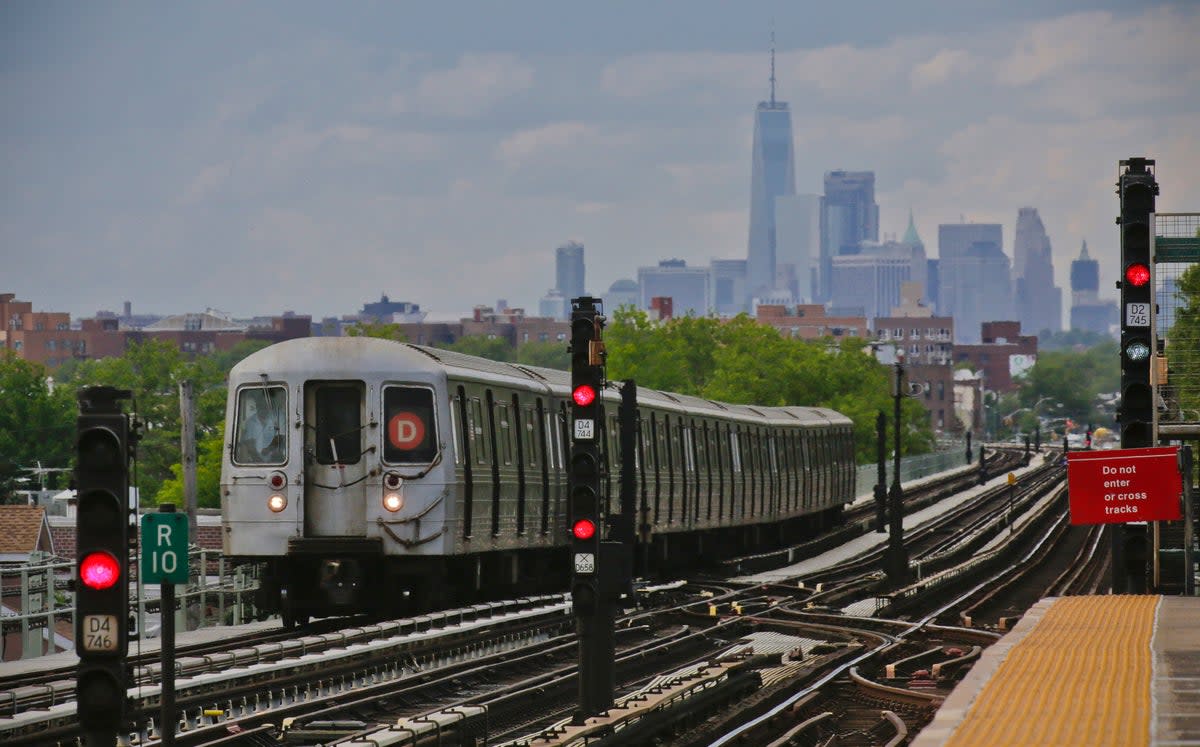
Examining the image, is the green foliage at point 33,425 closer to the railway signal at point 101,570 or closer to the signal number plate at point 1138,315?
the signal number plate at point 1138,315

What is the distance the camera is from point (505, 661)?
2255 cm

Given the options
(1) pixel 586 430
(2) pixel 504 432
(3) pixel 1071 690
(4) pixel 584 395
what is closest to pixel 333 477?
(2) pixel 504 432

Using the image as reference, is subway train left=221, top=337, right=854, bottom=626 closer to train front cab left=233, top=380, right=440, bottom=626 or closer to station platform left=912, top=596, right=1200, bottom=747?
train front cab left=233, top=380, right=440, bottom=626

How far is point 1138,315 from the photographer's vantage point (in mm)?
22875

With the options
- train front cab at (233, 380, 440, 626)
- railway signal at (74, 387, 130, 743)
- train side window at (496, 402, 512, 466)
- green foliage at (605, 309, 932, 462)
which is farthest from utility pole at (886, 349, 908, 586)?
green foliage at (605, 309, 932, 462)

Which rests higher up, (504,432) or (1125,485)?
(504,432)

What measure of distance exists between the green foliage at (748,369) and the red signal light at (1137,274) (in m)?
88.5

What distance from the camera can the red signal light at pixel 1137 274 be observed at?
2289 centimetres

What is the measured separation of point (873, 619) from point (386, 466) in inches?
345

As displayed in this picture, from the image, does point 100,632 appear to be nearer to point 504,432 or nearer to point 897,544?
point 504,432

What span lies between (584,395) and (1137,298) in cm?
864

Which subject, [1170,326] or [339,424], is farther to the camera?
[1170,326]

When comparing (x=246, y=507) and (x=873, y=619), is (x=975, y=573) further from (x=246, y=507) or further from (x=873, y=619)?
(x=246, y=507)

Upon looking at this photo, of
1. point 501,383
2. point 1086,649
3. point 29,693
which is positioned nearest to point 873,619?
point 501,383
